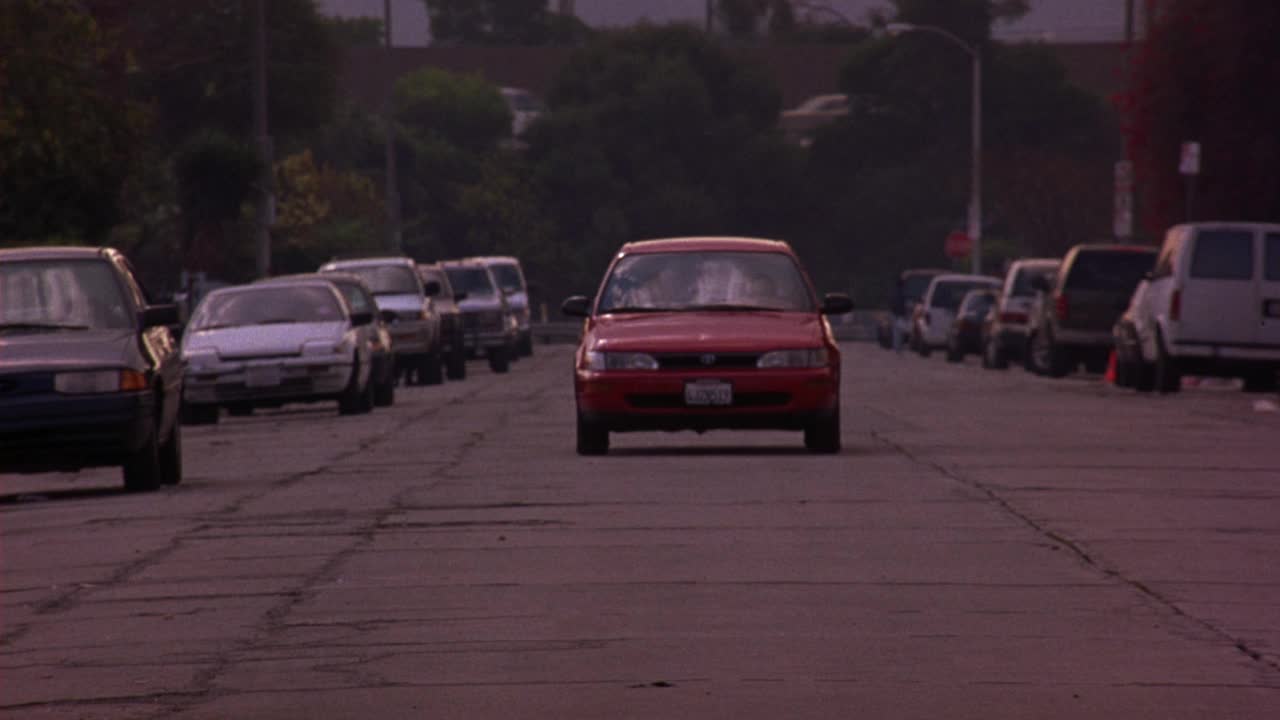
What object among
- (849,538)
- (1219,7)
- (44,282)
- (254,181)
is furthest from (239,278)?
(849,538)

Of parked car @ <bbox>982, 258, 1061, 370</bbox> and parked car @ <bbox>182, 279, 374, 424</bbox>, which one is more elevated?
parked car @ <bbox>182, 279, 374, 424</bbox>

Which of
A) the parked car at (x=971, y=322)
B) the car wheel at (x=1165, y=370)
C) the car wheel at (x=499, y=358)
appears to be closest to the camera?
the car wheel at (x=1165, y=370)

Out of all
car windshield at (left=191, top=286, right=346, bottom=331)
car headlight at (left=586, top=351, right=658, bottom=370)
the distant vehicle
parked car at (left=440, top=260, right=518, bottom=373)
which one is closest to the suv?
parked car at (left=440, top=260, right=518, bottom=373)

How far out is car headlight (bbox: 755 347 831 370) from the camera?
67.1ft

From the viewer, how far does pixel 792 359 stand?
2050cm

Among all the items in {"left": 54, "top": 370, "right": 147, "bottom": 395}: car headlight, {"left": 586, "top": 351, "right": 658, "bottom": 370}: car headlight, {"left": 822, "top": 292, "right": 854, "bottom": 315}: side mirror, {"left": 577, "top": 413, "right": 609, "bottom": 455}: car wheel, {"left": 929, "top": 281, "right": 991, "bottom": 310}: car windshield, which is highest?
{"left": 822, "top": 292, "right": 854, "bottom": 315}: side mirror

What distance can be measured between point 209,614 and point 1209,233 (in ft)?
76.5

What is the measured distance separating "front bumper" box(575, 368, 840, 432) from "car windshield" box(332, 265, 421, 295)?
70.7ft

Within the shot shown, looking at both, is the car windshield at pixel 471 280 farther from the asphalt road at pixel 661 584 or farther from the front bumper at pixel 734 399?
the front bumper at pixel 734 399

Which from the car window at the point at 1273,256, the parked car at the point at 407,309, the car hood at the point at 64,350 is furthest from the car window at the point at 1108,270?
the car hood at the point at 64,350

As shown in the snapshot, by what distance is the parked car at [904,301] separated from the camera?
220ft

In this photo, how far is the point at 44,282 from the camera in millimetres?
19797

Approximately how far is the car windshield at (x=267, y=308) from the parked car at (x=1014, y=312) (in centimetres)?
1851

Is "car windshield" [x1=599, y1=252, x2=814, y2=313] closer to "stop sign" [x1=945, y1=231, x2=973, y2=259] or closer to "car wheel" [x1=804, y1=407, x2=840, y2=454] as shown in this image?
"car wheel" [x1=804, y1=407, x2=840, y2=454]
